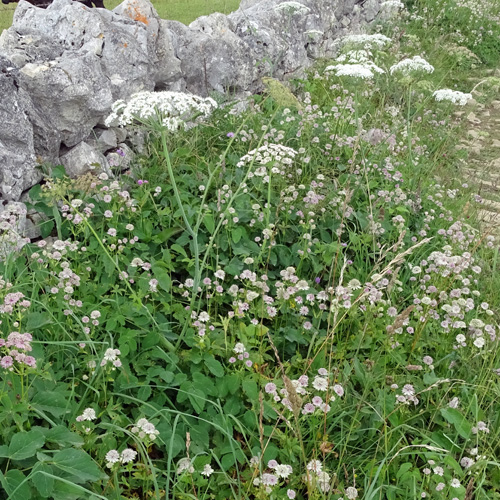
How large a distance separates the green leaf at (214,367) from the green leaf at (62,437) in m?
0.76

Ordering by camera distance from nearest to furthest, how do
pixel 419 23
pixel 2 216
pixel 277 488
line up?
pixel 277 488
pixel 2 216
pixel 419 23

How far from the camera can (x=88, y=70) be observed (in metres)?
4.04

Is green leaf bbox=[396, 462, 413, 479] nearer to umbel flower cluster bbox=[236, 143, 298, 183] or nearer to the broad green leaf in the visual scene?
the broad green leaf

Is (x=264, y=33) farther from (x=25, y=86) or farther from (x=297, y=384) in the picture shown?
(x=297, y=384)

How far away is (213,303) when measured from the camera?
3346 mm

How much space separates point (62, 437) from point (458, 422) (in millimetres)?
1844

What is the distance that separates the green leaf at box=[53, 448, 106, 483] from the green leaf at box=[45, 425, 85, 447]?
8cm

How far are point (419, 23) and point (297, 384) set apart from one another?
33.5ft

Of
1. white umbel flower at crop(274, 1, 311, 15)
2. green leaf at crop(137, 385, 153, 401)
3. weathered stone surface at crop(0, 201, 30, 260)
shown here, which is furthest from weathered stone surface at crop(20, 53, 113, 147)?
white umbel flower at crop(274, 1, 311, 15)

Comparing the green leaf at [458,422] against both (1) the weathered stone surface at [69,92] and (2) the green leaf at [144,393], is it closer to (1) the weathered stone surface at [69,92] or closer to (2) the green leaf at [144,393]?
(2) the green leaf at [144,393]

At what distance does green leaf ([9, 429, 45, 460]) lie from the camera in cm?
187

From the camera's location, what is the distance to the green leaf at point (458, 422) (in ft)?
8.20

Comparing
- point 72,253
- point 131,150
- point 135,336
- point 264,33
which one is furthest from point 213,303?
point 264,33

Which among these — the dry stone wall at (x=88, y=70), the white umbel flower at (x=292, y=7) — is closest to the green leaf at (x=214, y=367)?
the dry stone wall at (x=88, y=70)
